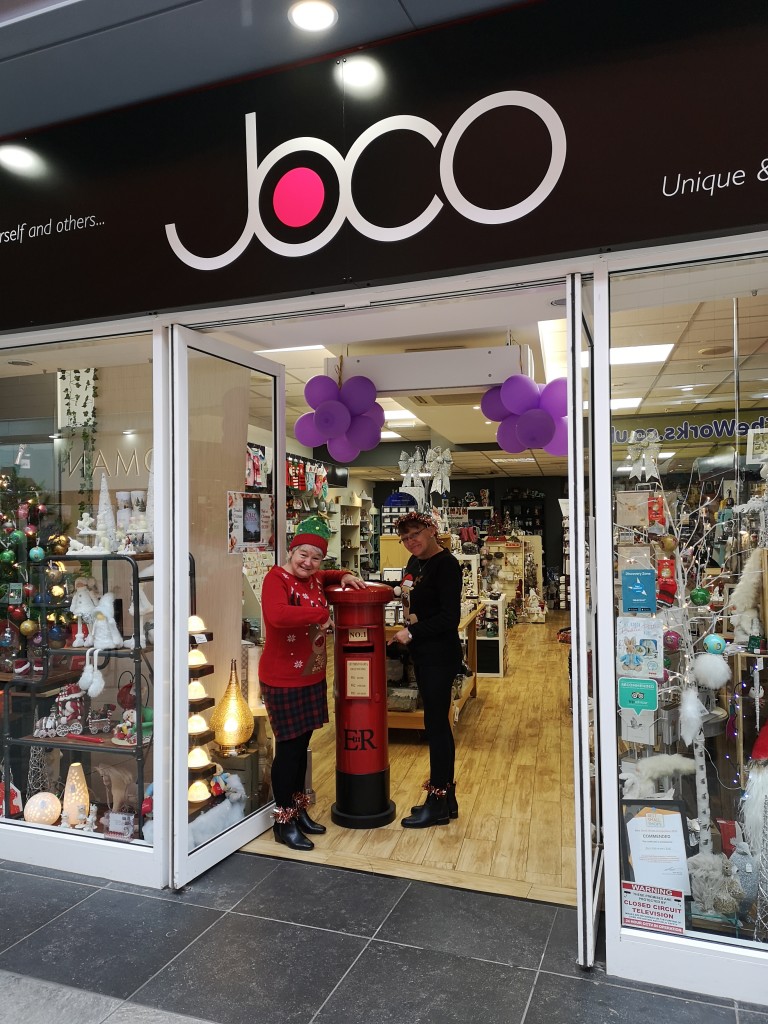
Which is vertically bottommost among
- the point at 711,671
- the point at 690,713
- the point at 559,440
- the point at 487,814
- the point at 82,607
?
the point at 487,814

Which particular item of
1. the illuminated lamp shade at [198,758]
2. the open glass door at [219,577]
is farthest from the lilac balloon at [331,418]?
the illuminated lamp shade at [198,758]

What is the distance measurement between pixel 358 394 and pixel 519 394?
1.03m

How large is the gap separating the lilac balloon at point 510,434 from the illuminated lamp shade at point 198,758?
8.35ft

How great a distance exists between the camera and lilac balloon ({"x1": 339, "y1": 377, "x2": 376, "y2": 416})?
460 cm

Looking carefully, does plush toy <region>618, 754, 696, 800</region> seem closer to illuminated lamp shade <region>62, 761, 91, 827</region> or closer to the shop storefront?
the shop storefront

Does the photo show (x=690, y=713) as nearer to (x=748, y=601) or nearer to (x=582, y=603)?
(x=748, y=601)

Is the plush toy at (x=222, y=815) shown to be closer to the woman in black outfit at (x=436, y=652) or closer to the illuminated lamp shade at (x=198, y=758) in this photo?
the illuminated lamp shade at (x=198, y=758)

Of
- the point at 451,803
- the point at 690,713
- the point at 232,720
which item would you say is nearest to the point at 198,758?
the point at 232,720

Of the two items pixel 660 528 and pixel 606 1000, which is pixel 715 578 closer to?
pixel 660 528

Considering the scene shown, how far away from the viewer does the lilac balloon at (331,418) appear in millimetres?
4527

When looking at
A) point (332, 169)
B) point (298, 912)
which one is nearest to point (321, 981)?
point (298, 912)

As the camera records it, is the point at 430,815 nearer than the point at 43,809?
No

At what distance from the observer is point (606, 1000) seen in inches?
90.9

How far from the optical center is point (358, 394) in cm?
461
